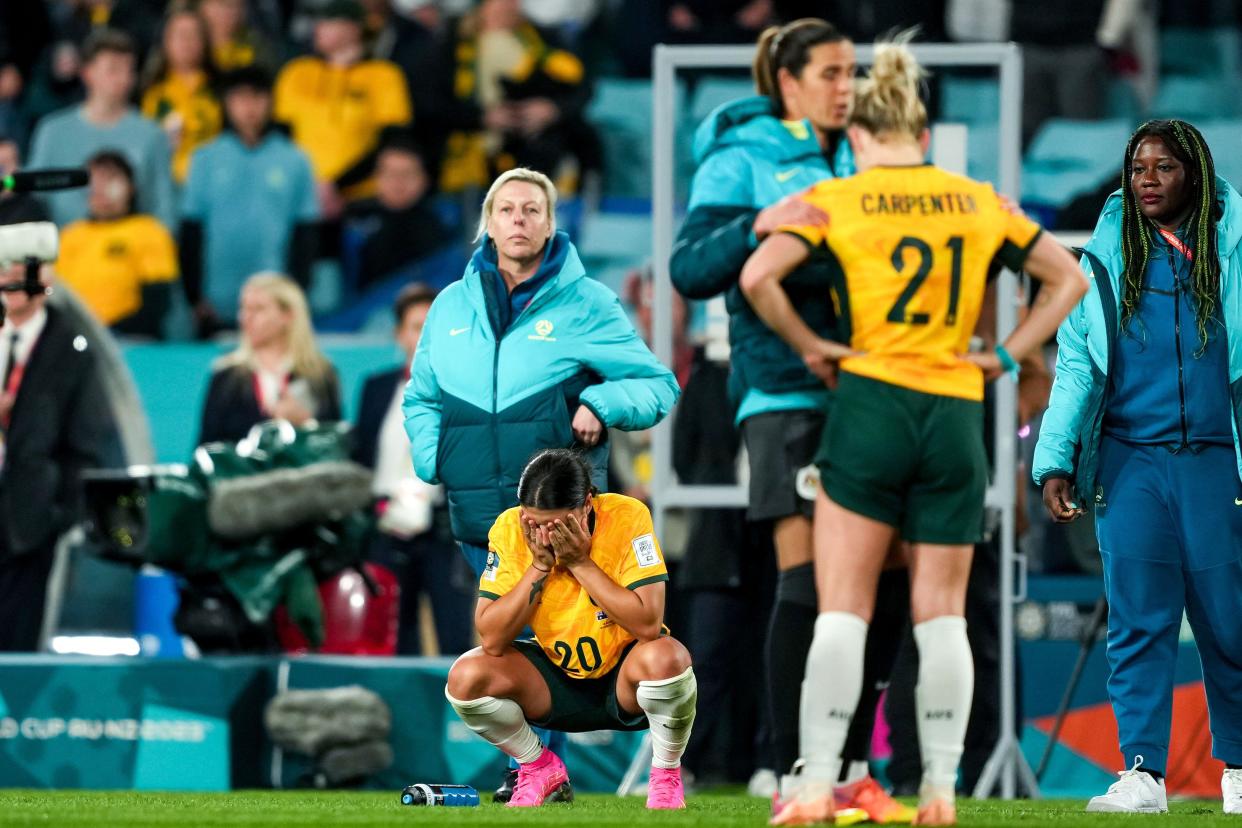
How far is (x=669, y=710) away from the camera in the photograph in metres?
5.86

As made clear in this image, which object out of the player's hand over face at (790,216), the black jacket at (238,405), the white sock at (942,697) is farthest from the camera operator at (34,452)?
the white sock at (942,697)

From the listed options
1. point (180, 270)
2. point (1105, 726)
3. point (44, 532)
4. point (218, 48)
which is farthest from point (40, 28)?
point (1105, 726)

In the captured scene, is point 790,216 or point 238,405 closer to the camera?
point 790,216

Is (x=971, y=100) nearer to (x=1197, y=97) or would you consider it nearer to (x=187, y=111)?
(x=1197, y=97)

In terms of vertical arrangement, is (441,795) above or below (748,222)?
below

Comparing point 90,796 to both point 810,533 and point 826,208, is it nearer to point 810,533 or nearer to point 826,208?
point 810,533

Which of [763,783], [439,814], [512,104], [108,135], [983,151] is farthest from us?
[512,104]

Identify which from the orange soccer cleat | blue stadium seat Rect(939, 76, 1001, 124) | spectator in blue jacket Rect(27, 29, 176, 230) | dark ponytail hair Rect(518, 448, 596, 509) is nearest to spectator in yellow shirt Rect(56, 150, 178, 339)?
spectator in blue jacket Rect(27, 29, 176, 230)

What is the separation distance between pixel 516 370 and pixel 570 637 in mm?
803

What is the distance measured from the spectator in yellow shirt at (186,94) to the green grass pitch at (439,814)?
6323 mm

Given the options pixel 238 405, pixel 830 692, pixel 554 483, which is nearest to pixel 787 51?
pixel 554 483

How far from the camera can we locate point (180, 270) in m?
11.9

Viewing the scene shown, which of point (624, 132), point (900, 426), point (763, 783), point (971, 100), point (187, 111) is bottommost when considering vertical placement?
point (763, 783)

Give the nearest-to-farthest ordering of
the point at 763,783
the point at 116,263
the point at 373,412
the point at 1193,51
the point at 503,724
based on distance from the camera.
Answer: the point at 503,724 < the point at 763,783 < the point at 373,412 < the point at 116,263 < the point at 1193,51
